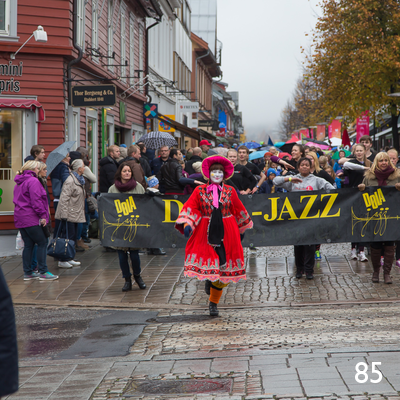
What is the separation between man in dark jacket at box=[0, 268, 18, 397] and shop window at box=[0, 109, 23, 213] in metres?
11.2

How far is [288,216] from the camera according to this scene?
32.3ft

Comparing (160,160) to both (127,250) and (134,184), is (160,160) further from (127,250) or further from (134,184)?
(127,250)

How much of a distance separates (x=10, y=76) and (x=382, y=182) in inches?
310

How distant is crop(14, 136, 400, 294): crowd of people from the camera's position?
9445 mm

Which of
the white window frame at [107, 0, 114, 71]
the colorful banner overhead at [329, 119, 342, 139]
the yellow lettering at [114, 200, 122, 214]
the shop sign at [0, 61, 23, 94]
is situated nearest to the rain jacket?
the yellow lettering at [114, 200, 122, 214]

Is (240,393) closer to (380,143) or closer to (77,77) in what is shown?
(77,77)

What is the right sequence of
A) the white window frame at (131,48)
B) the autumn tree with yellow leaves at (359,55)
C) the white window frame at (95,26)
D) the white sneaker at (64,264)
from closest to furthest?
1. the white sneaker at (64,264)
2. the white window frame at (95,26)
3. the white window frame at (131,48)
4. the autumn tree with yellow leaves at (359,55)

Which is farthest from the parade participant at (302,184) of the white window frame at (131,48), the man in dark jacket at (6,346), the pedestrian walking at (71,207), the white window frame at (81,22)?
the white window frame at (131,48)

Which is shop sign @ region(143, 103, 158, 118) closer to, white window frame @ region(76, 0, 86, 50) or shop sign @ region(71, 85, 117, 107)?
white window frame @ region(76, 0, 86, 50)

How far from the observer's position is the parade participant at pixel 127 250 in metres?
8.92

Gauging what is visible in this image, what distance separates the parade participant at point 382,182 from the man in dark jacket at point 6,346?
24.2ft

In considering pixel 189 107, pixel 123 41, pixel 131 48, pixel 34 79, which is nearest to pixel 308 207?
pixel 34 79

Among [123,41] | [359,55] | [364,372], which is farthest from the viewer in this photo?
[359,55]

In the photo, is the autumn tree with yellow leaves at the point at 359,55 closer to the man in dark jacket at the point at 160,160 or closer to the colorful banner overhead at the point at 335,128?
the colorful banner overhead at the point at 335,128
